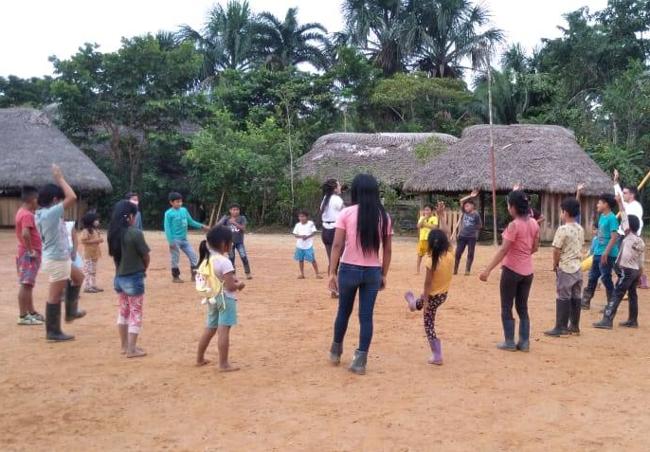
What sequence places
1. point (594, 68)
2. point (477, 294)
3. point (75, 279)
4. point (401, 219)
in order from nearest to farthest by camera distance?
point (75, 279) < point (477, 294) < point (401, 219) < point (594, 68)

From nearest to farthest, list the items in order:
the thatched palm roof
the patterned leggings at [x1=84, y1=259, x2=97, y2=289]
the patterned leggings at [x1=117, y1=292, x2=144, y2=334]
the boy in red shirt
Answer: the patterned leggings at [x1=117, y1=292, x2=144, y2=334], the boy in red shirt, the patterned leggings at [x1=84, y1=259, x2=97, y2=289], the thatched palm roof

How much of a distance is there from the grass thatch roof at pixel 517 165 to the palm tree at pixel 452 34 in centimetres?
1643

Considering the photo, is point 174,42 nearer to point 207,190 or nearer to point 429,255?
point 207,190

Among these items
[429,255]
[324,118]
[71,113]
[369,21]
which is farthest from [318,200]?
[429,255]

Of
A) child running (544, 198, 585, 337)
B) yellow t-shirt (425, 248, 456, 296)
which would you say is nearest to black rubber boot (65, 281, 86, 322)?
yellow t-shirt (425, 248, 456, 296)

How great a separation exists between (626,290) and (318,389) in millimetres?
4142

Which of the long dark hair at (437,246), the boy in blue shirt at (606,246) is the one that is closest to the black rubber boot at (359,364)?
the long dark hair at (437,246)

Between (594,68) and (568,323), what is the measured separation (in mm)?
25631

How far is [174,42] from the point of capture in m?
38.2

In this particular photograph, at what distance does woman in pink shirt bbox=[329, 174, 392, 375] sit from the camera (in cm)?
515

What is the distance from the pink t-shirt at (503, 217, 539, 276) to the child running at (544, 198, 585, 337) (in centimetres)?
80

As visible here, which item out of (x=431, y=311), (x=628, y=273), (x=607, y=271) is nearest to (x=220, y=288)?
(x=431, y=311)

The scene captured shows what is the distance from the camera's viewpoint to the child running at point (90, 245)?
9.40m

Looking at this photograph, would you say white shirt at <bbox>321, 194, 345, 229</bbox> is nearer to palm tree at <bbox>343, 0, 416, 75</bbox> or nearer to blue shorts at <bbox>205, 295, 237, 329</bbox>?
blue shorts at <bbox>205, 295, 237, 329</bbox>
